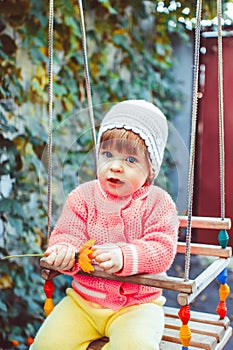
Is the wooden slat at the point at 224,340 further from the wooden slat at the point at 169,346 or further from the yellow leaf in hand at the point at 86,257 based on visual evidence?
the yellow leaf in hand at the point at 86,257

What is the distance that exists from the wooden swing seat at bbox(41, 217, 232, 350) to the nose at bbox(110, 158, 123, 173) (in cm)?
16

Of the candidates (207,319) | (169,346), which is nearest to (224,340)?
(207,319)

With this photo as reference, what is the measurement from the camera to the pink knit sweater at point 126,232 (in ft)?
2.89

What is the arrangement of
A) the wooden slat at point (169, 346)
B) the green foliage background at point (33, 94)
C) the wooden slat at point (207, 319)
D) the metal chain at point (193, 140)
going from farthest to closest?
the green foliage background at point (33, 94), the wooden slat at point (207, 319), the wooden slat at point (169, 346), the metal chain at point (193, 140)

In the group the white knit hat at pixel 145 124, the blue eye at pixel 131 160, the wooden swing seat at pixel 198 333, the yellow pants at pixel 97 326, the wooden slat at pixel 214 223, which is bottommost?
the wooden swing seat at pixel 198 333

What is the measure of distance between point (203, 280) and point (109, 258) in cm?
19

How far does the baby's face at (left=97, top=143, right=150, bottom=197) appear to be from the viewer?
0.87 metres

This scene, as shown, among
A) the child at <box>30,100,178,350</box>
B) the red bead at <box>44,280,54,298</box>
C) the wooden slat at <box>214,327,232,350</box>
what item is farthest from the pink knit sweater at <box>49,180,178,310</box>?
the wooden slat at <box>214,327,232,350</box>

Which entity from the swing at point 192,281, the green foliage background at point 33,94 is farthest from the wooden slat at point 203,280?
the green foliage background at point 33,94

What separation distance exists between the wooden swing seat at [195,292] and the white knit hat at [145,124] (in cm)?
14

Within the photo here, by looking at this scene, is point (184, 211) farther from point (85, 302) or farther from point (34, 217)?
point (34, 217)

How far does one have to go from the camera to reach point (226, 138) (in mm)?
2330

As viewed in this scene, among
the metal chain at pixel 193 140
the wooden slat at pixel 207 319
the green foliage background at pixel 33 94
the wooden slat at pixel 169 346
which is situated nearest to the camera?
the metal chain at pixel 193 140

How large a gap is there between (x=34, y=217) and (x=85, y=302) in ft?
3.59
